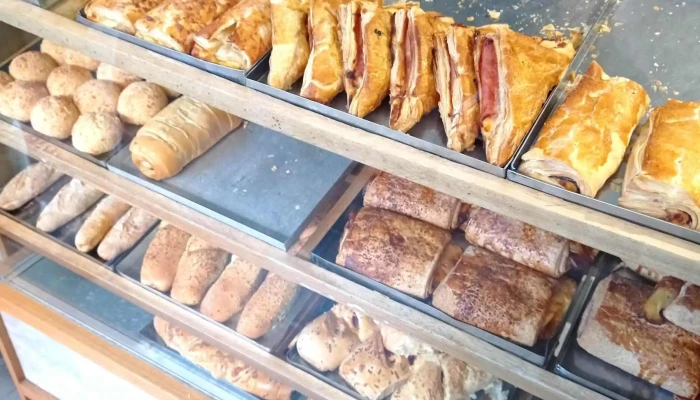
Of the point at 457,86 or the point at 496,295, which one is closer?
the point at 457,86

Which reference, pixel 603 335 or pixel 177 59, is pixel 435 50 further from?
pixel 603 335

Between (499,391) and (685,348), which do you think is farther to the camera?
(499,391)

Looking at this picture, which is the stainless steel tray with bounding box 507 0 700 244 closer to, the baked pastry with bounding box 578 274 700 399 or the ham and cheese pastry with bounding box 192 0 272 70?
the baked pastry with bounding box 578 274 700 399

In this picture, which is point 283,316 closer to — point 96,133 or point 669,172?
point 96,133

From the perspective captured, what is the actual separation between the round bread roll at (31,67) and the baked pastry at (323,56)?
46.5 inches

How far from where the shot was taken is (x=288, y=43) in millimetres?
1294

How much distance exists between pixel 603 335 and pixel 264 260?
0.79 metres

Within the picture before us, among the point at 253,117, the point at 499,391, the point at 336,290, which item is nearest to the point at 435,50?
the point at 253,117

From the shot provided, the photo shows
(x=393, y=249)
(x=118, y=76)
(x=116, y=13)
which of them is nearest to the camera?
(x=116, y=13)

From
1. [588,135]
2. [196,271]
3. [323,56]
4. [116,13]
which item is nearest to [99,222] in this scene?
[196,271]

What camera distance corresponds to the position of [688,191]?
0.98 metres

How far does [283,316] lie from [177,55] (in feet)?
2.81

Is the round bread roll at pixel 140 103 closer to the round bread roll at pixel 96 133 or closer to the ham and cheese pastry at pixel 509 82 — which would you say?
the round bread roll at pixel 96 133

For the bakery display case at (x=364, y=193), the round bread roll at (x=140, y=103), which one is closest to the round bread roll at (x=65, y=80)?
the bakery display case at (x=364, y=193)
